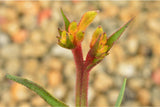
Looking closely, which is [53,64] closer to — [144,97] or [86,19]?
[144,97]

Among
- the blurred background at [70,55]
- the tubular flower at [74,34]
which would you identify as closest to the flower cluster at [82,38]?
the tubular flower at [74,34]

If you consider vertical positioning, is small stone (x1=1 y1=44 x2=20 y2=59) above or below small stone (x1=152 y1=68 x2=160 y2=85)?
above

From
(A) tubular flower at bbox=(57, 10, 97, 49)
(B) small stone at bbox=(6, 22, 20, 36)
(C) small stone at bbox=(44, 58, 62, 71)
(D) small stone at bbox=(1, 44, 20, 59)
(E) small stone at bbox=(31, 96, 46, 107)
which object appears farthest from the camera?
(B) small stone at bbox=(6, 22, 20, 36)

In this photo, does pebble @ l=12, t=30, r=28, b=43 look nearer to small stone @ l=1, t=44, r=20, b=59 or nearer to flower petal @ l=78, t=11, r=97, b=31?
small stone @ l=1, t=44, r=20, b=59

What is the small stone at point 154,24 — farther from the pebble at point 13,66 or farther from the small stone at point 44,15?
the pebble at point 13,66

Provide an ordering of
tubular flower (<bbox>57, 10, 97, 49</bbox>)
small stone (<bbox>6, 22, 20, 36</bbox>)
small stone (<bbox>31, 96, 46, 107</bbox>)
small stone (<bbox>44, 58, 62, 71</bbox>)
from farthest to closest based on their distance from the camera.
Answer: small stone (<bbox>6, 22, 20, 36</bbox>) → small stone (<bbox>44, 58, 62, 71</bbox>) → small stone (<bbox>31, 96, 46, 107</bbox>) → tubular flower (<bbox>57, 10, 97, 49</bbox>)

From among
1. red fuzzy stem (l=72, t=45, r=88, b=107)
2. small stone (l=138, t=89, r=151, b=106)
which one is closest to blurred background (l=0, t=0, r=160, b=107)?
small stone (l=138, t=89, r=151, b=106)

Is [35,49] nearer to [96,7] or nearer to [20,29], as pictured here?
[20,29]
